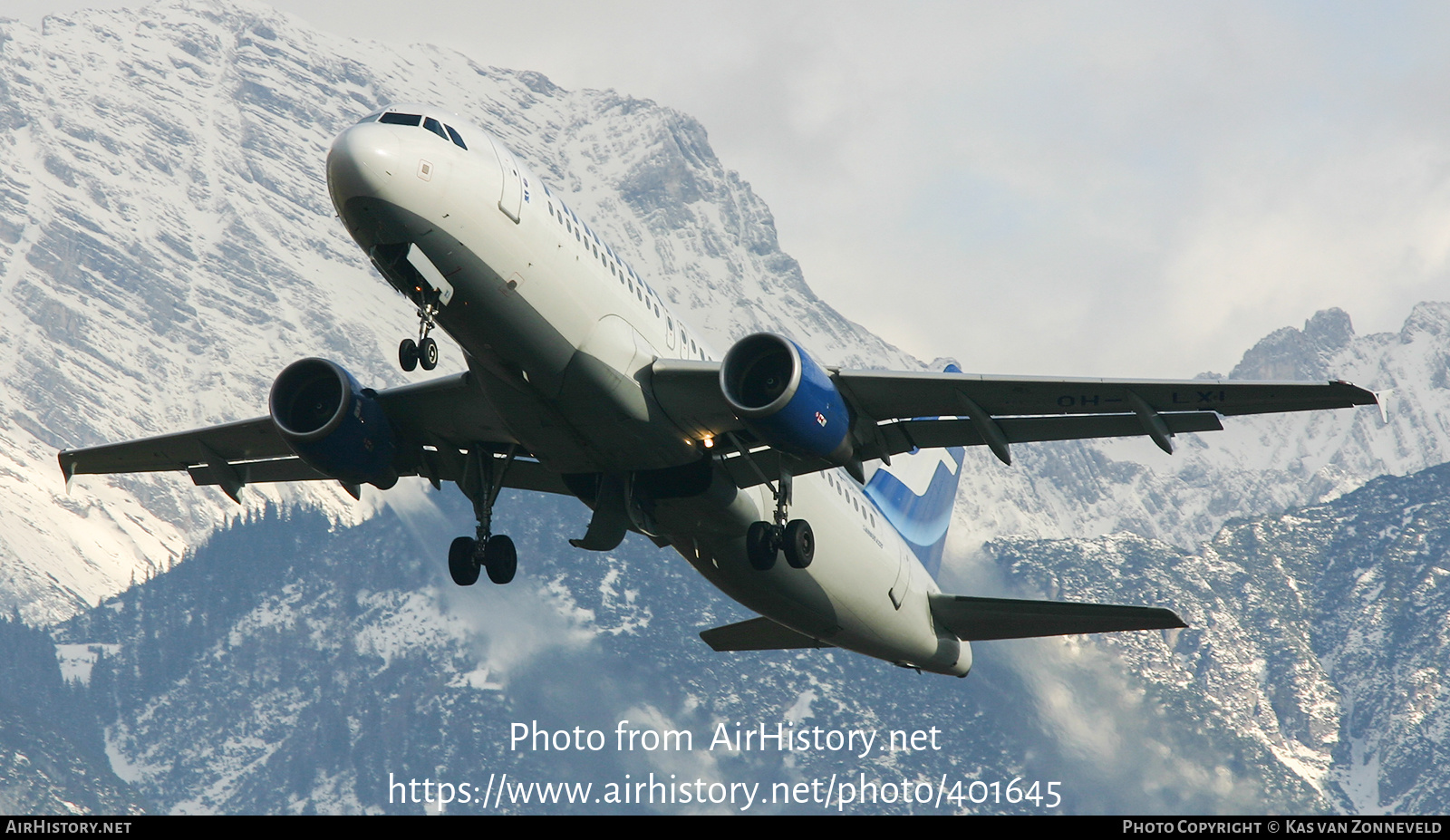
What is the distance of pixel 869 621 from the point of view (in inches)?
1457

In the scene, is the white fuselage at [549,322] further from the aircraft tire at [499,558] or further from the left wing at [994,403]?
the aircraft tire at [499,558]

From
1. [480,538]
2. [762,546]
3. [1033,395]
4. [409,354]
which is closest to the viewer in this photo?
[409,354]

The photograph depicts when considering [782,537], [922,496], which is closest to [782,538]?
[782,537]

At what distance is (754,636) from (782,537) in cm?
945

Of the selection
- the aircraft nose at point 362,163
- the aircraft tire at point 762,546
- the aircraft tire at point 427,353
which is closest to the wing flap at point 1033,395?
the aircraft tire at point 762,546

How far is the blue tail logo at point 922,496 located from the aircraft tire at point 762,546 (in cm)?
1060

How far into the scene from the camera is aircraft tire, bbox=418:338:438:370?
85.7ft

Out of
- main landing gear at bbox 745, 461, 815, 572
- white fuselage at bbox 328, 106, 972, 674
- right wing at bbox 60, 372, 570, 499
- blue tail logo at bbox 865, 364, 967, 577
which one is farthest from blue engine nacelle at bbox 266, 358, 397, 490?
blue tail logo at bbox 865, 364, 967, 577

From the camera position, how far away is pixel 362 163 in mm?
24953

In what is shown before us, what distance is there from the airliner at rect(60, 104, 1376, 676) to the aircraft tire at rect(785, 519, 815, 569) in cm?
5

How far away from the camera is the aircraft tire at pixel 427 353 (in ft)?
85.7

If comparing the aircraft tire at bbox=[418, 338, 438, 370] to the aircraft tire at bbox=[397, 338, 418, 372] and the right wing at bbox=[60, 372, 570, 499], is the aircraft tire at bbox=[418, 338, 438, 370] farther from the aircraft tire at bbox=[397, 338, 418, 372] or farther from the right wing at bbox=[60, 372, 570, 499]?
the right wing at bbox=[60, 372, 570, 499]

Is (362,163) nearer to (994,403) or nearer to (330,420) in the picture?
(330,420)
